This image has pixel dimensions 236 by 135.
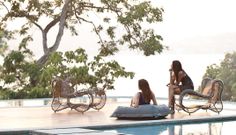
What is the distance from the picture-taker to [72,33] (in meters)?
22.4

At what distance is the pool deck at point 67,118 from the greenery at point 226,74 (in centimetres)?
1230

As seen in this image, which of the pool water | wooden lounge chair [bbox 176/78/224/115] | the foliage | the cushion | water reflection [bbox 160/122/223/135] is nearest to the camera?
the pool water

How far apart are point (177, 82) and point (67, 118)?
241 cm

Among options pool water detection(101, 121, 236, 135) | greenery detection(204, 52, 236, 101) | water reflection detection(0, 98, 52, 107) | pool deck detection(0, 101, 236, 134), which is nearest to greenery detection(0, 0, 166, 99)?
water reflection detection(0, 98, 52, 107)

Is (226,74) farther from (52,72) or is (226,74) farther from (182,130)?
(182,130)

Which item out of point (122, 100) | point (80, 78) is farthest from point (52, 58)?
point (122, 100)

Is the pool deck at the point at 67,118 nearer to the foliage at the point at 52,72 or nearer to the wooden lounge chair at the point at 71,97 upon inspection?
the wooden lounge chair at the point at 71,97

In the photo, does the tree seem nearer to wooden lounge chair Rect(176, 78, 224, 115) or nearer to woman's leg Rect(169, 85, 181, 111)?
wooden lounge chair Rect(176, 78, 224, 115)

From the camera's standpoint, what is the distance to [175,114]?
444 inches

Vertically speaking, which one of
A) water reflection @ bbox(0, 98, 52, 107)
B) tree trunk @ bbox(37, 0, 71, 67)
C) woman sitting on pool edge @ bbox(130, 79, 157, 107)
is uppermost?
tree trunk @ bbox(37, 0, 71, 67)

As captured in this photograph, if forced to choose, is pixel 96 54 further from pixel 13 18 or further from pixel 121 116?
pixel 121 116

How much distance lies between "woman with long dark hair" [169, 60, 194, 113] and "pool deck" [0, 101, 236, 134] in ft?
1.24

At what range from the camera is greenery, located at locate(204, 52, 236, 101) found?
2497cm

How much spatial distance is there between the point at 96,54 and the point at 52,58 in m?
1.99
